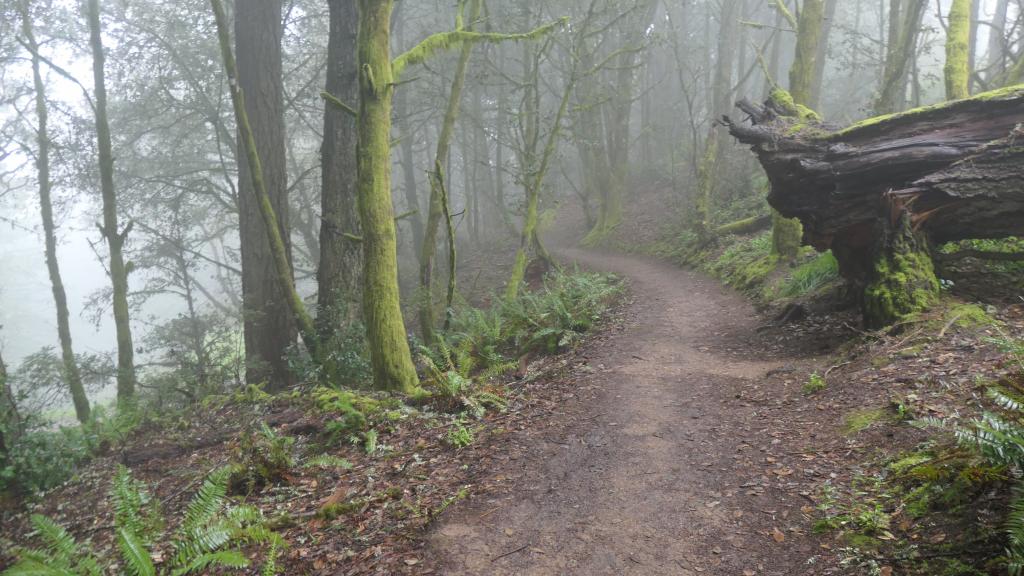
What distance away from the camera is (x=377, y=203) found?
693cm

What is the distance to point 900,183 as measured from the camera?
6.73 metres

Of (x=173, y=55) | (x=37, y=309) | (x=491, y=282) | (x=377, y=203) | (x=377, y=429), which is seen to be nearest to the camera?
(x=377, y=429)

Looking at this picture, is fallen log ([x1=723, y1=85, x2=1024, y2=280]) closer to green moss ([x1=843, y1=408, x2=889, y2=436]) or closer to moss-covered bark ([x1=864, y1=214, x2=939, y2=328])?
moss-covered bark ([x1=864, y1=214, x2=939, y2=328])

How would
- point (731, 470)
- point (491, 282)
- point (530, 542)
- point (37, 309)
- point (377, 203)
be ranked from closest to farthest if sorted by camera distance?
point (530, 542) < point (731, 470) < point (377, 203) < point (491, 282) < point (37, 309)

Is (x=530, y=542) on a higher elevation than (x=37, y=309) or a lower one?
higher

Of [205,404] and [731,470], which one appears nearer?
[731,470]

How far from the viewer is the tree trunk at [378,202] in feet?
22.2

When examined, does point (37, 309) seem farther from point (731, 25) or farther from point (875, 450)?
point (875, 450)

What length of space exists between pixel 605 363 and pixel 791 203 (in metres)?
3.16

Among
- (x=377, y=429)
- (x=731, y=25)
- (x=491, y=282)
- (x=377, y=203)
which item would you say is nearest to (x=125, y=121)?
(x=491, y=282)

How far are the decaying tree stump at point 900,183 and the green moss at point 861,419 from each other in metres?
2.10

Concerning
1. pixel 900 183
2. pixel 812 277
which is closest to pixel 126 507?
pixel 900 183

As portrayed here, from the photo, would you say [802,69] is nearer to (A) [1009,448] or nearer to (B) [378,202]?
(B) [378,202]

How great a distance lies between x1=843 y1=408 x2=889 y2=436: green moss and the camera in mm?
4391
